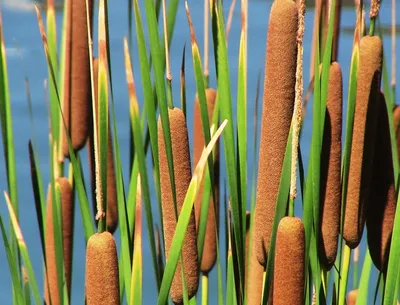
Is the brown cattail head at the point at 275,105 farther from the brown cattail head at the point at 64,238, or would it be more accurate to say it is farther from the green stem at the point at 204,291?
the brown cattail head at the point at 64,238

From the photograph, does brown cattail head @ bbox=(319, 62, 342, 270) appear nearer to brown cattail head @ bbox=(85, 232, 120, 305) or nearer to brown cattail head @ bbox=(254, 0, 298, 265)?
brown cattail head @ bbox=(254, 0, 298, 265)

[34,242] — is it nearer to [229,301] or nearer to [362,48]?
[229,301]

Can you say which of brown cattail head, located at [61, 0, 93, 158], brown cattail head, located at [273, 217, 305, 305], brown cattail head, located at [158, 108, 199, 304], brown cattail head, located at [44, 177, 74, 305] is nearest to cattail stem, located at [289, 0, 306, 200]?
Answer: brown cattail head, located at [273, 217, 305, 305]

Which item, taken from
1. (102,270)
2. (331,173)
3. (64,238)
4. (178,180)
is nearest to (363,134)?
(331,173)

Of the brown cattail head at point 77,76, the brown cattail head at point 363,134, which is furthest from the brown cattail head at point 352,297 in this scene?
the brown cattail head at point 77,76

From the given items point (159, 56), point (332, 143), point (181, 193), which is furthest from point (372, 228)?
point (159, 56)
